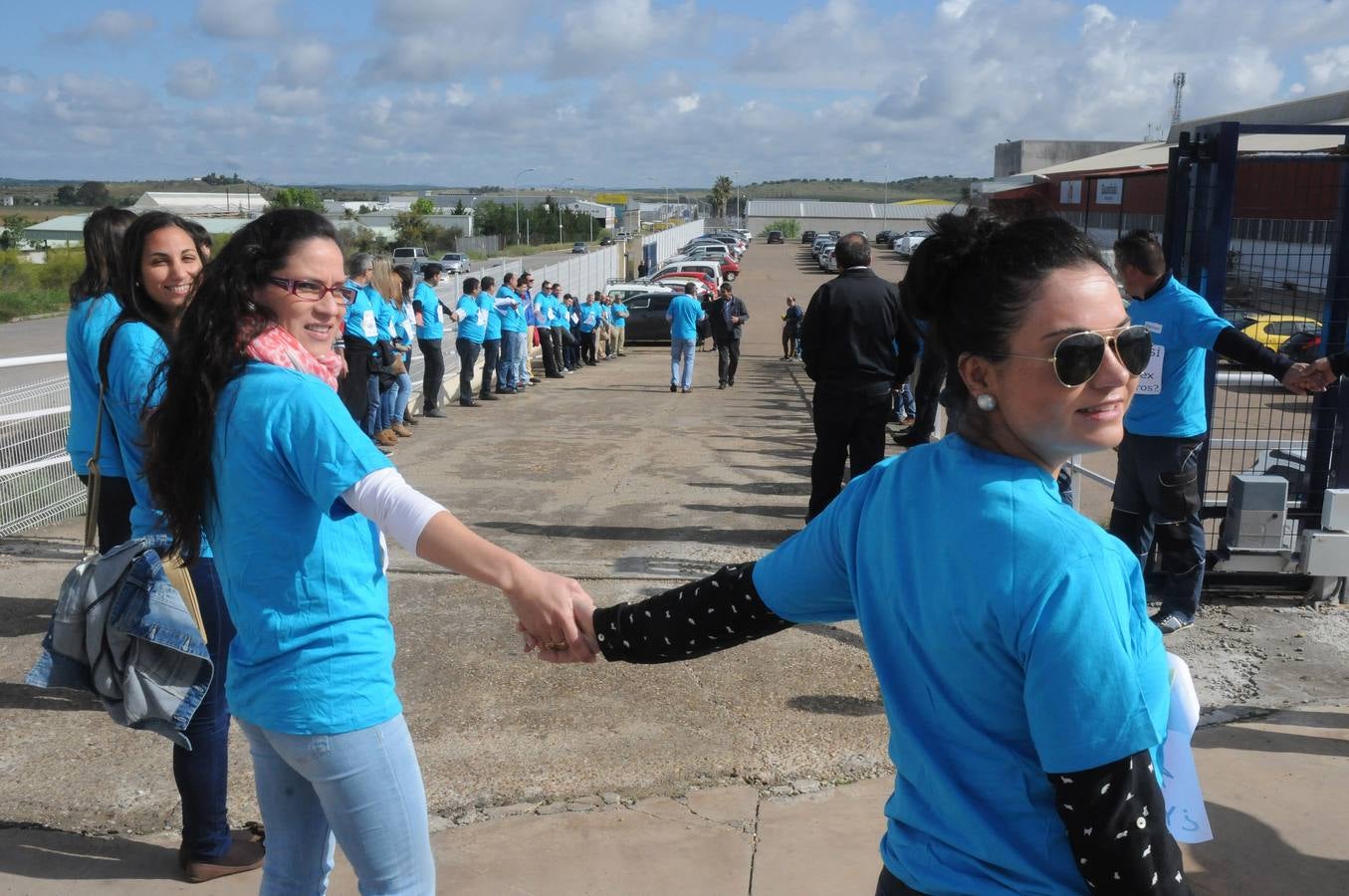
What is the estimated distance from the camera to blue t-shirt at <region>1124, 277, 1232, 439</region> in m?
5.19

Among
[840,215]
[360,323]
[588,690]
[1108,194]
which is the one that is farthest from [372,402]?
[840,215]

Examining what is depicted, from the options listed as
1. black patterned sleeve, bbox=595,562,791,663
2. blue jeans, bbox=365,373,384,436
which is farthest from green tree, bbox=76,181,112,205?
black patterned sleeve, bbox=595,562,791,663

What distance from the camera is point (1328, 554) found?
228 inches

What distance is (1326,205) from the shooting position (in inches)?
227

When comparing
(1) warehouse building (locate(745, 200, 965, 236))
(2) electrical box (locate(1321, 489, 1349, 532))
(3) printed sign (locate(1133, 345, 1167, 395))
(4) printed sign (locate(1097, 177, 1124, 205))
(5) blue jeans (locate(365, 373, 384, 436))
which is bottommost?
(5) blue jeans (locate(365, 373, 384, 436))

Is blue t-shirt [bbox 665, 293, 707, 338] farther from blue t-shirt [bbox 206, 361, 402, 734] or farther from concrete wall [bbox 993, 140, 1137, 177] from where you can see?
concrete wall [bbox 993, 140, 1137, 177]

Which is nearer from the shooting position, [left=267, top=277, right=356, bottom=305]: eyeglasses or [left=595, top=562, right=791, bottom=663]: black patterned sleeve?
[left=595, top=562, right=791, bottom=663]: black patterned sleeve

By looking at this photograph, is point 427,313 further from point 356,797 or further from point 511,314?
point 356,797

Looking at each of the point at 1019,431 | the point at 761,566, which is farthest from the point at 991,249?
the point at 761,566

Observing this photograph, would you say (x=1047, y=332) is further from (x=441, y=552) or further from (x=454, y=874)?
(x=454, y=874)

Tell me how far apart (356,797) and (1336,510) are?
5408mm

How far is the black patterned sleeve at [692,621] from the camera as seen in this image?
1894 millimetres

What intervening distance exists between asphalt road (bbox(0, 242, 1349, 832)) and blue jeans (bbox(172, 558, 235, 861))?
45 centimetres

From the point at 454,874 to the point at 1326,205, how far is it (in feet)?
17.2
